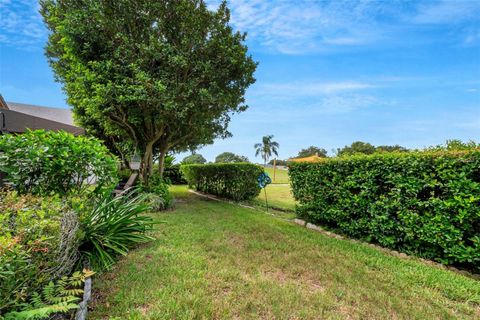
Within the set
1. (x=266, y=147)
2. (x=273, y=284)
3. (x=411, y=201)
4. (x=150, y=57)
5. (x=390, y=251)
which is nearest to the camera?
(x=273, y=284)

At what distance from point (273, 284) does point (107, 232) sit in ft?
8.59

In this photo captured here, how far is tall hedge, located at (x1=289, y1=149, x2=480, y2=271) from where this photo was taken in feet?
12.2

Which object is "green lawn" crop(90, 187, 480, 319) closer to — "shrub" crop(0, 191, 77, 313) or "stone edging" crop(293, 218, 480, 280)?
"stone edging" crop(293, 218, 480, 280)

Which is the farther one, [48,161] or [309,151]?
[309,151]

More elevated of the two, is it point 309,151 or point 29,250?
point 309,151

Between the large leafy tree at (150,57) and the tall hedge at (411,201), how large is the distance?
503 cm

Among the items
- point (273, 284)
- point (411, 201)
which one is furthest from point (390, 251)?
point (273, 284)

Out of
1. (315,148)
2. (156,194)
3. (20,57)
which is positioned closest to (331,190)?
(156,194)

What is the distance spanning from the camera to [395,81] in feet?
25.5

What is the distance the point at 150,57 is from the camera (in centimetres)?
779

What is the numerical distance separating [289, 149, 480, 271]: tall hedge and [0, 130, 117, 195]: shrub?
527cm

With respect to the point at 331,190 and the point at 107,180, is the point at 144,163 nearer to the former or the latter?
the point at 107,180

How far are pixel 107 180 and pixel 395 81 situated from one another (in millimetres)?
9057

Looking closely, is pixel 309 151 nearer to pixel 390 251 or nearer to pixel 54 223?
pixel 390 251
